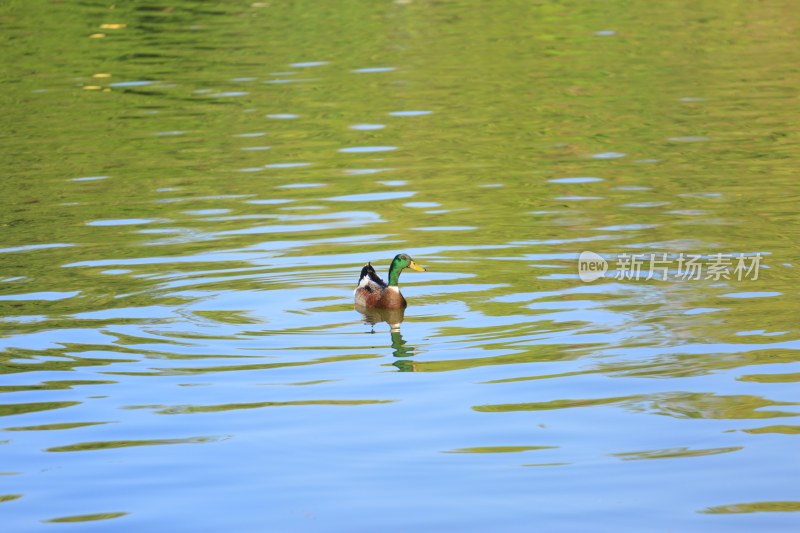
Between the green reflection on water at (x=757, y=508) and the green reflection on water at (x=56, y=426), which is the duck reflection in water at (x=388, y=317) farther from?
the green reflection on water at (x=757, y=508)

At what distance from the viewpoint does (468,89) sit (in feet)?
92.8

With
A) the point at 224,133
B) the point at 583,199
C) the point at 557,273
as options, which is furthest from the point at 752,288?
the point at 224,133

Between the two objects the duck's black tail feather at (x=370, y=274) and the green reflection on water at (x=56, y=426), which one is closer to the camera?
the green reflection on water at (x=56, y=426)

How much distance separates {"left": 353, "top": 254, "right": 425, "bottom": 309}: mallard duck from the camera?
13234 millimetres

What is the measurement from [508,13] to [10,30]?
46.9ft

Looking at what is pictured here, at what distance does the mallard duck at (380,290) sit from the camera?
1323 cm

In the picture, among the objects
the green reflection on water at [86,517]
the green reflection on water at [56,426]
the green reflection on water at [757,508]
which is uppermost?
the green reflection on water at [56,426]

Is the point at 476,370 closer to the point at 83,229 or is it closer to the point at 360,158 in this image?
the point at 83,229

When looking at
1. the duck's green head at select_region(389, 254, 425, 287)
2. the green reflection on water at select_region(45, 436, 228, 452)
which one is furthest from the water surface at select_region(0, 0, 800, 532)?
the duck's green head at select_region(389, 254, 425, 287)

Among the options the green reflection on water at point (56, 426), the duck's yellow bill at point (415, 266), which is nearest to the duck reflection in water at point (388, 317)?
the duck's yellow bill at point (415, 266)

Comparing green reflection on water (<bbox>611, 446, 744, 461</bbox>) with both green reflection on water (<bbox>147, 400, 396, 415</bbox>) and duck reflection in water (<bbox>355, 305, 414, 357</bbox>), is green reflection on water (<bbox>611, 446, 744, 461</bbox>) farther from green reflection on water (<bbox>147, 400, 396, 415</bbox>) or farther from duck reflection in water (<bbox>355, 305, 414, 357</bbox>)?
duck reflection in water (<bbox>355, 305, 414, 357</bbox>)

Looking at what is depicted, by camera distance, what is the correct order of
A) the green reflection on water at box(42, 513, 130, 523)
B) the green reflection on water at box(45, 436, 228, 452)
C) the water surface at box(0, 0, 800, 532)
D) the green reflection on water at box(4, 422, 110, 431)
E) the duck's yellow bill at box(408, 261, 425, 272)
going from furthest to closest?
the duck's yellow bill at box(408, 261, 425, 272) < the green reflection on water at box(4, 422, 110, 431) < the green reflection on water at box(45, 436, 228, 452) < the water surface at box(0, 0, 800, 532) < the green reflection on water at box(42, 513, 130, 523)

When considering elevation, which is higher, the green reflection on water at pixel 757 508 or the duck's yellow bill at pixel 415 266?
the duck's yellow bill at pixel 415 266

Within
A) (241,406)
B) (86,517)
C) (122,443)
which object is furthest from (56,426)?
(86,517)
